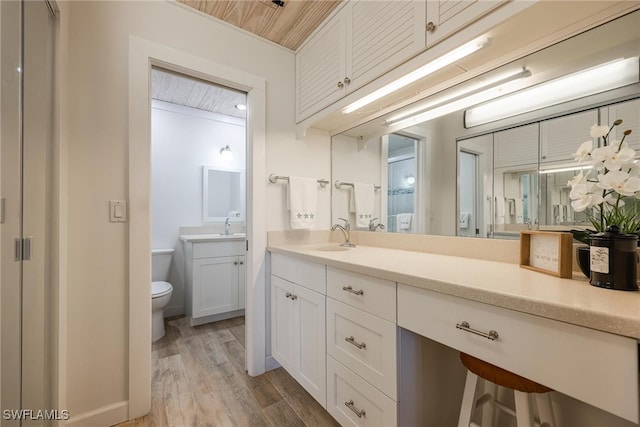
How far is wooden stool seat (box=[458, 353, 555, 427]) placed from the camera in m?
0.80

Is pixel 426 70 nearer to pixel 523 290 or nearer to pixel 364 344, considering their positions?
pixel 523 290

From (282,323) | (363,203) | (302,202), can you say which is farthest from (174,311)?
(363,203)

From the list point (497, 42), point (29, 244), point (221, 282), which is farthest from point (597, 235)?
point (221, 282)

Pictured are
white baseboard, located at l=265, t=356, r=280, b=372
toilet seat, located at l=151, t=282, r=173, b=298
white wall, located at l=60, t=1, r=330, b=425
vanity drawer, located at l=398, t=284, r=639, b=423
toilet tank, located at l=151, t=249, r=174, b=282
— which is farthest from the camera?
toilet tank, located at l=151, t=249, r=174, b=282

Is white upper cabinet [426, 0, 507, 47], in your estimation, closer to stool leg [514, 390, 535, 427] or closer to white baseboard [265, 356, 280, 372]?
stool leg [514, 390, 535, 427]

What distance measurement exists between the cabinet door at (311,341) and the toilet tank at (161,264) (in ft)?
6.50

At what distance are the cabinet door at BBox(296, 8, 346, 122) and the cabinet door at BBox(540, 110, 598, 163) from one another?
3.22 ft

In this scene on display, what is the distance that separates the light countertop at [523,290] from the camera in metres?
0.54

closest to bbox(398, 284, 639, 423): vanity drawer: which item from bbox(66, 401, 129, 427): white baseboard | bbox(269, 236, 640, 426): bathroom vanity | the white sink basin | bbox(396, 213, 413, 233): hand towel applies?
bbox(269, 236, 640, 426): bathroom vanity

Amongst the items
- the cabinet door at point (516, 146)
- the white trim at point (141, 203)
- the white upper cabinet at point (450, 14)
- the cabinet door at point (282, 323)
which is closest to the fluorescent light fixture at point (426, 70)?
the white upper cabinet at point (450, 14)

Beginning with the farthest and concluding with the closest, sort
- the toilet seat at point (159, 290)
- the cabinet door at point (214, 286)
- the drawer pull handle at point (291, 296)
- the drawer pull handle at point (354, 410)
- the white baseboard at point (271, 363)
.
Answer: the cabinet door at point (214, 286) → the toilet seat at point (159, 290) → the white baseboard at point (271, 363) → the drawer pull handle at point (291, 296) → the drawer pull handle at point (354, 410)

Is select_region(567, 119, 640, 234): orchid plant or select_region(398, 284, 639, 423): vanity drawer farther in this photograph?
select_region(567, 119, 640, 234): orchid plant

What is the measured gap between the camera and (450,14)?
0.97m

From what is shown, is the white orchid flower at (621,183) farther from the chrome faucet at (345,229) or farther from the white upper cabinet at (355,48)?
the chrome faucet at (345,229)
